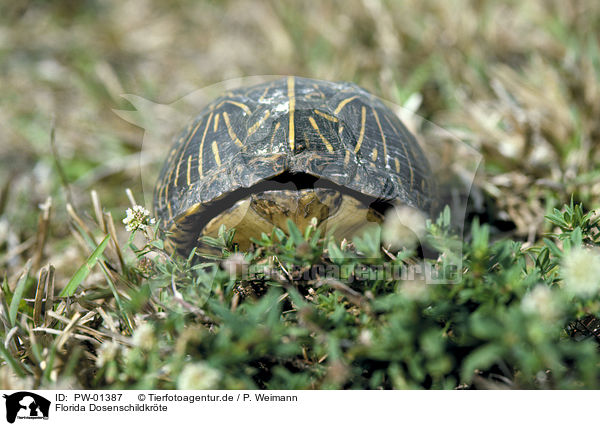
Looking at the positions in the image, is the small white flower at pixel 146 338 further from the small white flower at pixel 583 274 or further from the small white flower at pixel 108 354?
the small white flower at pixel 583 274

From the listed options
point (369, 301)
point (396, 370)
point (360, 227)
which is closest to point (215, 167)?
point (360, 227)

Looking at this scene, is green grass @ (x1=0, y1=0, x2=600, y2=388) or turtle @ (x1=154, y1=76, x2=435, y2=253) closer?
green grass @ (x1=0, y1=0, x2=600, y2=388)

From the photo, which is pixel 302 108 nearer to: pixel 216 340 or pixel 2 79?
pixel 216 340

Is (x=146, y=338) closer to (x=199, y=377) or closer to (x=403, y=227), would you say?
(x=199, y=377)

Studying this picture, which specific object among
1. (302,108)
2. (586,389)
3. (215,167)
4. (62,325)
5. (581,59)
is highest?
(581,59)

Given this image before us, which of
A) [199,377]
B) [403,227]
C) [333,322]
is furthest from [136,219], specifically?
[403,227]

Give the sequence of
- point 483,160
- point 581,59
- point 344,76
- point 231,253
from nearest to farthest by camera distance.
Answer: point 231,253
point 483,160
point 581,59
point 344,76

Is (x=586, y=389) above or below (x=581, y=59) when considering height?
below

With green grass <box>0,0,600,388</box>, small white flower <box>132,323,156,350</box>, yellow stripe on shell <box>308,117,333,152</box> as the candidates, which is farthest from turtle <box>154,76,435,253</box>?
small white flower <box>132,323,156,350</box>
